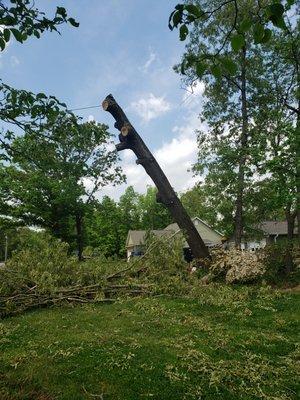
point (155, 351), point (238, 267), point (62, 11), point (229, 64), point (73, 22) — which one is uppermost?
point (62, 11)

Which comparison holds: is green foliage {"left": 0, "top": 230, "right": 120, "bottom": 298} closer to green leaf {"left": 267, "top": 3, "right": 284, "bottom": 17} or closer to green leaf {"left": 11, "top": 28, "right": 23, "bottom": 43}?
green leaf {"left": 11, "top": 28, "right": 23, "bottom": 43}

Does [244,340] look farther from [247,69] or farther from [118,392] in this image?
[247,69]

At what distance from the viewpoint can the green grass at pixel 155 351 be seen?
3971mm

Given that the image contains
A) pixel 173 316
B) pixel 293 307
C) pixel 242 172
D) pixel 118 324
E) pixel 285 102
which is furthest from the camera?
pixel 285 102

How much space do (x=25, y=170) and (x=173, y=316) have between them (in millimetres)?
21997

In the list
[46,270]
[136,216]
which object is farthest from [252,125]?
[136,216]

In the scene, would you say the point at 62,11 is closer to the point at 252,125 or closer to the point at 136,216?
the point at 252,125

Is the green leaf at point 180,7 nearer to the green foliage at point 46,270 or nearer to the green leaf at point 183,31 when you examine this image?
the green leaf at point 183,31

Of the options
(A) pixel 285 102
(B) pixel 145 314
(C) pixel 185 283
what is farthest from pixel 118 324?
(A) pixel 285 102

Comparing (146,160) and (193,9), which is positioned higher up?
(146,160)

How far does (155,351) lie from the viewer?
5066mm

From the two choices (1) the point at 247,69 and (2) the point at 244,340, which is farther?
(1) the point at 247,69

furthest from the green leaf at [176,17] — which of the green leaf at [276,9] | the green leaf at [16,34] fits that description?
the green leaf at [16,34]

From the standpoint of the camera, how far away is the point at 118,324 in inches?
262
